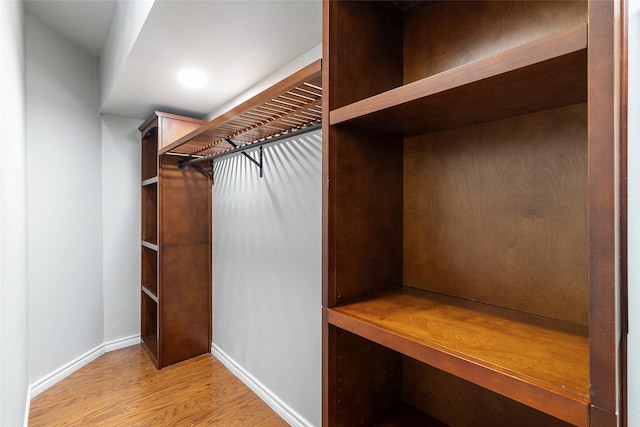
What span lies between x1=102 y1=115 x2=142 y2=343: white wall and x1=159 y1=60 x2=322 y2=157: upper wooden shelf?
911 mm

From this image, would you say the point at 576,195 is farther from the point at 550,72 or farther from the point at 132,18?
the point at 132,18

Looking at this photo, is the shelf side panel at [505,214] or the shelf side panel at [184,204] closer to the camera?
the shelf side panel at [505,214]

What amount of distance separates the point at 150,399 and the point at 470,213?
7.38ft

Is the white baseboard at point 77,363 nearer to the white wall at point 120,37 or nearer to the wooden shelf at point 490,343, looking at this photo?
the white wall at point 120,37

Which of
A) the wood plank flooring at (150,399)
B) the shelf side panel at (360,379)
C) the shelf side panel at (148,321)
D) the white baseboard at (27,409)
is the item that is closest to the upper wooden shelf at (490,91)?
the shelf side panel at (360,379)

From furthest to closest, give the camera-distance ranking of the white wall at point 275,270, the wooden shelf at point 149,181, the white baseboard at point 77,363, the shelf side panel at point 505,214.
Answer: the wooden shelf at point 149,181 → the white baseboard at point 77,363 → the white wall at point 275,270 → the shelf side panel at point 505,214

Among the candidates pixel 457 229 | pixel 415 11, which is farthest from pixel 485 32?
pixel 457 229

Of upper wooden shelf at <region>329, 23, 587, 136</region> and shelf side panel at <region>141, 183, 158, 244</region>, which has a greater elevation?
upper wooden shelf at <region>329, 23, 587, 136</region>

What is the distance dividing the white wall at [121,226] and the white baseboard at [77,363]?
4 centimetres

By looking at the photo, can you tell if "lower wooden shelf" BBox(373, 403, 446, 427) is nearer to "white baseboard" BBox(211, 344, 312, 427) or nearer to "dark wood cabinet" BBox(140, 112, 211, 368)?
"white baseboard" BBox(211, 344, 312, 427)

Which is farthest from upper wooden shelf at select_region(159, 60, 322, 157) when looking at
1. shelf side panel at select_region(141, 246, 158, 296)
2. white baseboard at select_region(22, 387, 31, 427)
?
white baseboard at select_region(22, 387, 31, 427)

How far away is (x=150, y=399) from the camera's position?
79.5 inches

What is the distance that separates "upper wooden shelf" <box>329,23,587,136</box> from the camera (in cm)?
45

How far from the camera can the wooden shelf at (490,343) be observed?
43cm
